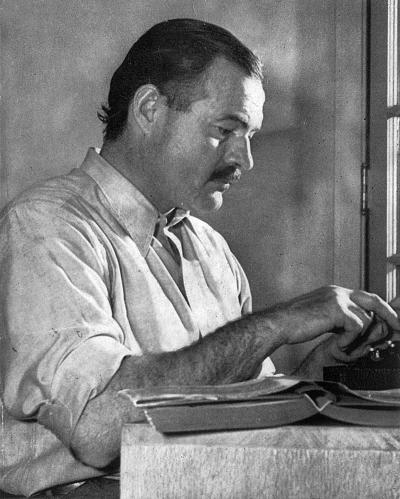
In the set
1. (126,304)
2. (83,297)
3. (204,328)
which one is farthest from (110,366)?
(204,328)

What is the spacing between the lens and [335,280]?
5.21ft

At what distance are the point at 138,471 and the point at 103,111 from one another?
0.99 m

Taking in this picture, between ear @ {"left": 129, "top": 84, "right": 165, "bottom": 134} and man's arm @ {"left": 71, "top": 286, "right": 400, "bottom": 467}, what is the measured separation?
1.57ft

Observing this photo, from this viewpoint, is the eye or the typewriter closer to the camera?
the typewriter

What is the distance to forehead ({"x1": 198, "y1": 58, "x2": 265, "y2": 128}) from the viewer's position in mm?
1445

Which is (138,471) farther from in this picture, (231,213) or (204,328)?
(231,213)

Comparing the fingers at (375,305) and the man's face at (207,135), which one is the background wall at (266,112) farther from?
the fingers at (375,305)

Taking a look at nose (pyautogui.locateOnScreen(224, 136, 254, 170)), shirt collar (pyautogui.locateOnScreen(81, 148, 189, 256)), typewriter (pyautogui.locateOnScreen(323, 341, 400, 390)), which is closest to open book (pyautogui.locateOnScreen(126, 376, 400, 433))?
typewriter (pyautogui.locateOnScreen(323, 341, 400, 390))

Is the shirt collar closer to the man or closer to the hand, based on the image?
the man

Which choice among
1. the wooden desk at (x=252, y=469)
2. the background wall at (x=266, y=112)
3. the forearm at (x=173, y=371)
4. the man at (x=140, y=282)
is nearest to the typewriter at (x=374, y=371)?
the man at (x=140, y=282)

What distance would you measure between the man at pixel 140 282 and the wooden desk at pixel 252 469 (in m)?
0.20

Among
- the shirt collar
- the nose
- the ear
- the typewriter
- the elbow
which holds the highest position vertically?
the ear

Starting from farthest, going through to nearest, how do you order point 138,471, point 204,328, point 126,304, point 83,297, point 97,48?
point 97,48 → point 204,328 → point 126,304 → point 83,297 → point 138,471

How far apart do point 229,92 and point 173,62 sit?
0.41 ft
